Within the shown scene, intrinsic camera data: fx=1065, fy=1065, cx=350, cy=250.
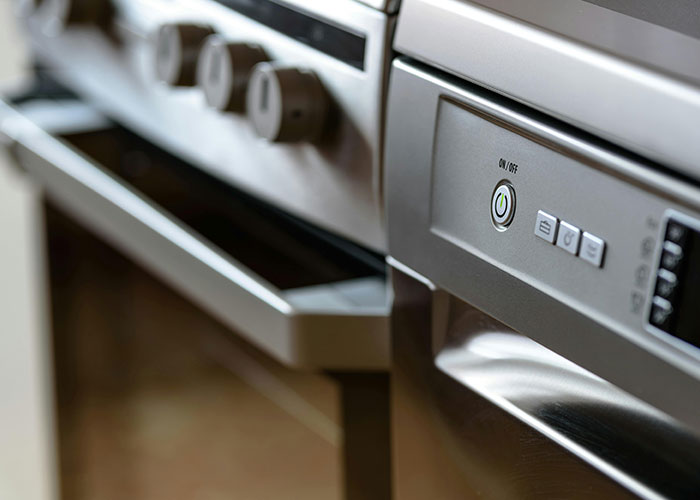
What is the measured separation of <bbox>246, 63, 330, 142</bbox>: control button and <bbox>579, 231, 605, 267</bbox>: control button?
18cm

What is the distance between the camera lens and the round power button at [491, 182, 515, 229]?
38cm

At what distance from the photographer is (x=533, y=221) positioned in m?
0.37

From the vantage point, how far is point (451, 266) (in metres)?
0.42

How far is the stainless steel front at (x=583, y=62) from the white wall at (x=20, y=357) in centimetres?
84

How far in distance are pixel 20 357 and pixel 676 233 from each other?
41.1 inches

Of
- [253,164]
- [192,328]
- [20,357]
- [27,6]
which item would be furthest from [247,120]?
[20,357]

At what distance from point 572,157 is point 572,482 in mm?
119

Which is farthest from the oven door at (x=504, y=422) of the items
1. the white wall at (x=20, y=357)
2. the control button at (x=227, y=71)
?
the white wall at (x=20, y=357)

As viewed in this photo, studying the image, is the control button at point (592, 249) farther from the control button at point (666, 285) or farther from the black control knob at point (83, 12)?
the black control knob at point (83, 12)

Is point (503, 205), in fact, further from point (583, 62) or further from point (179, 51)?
point (179, 51)

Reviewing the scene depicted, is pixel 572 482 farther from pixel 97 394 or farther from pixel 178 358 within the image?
pixel 97 394

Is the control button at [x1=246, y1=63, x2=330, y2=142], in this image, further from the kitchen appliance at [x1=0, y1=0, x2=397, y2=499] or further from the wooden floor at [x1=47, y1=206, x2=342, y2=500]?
the wooden floor at [x1=47, y1=206, x2=342, y2=500]

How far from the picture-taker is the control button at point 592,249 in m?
0.34

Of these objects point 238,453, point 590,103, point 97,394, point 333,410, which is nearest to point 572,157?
point 590,103
